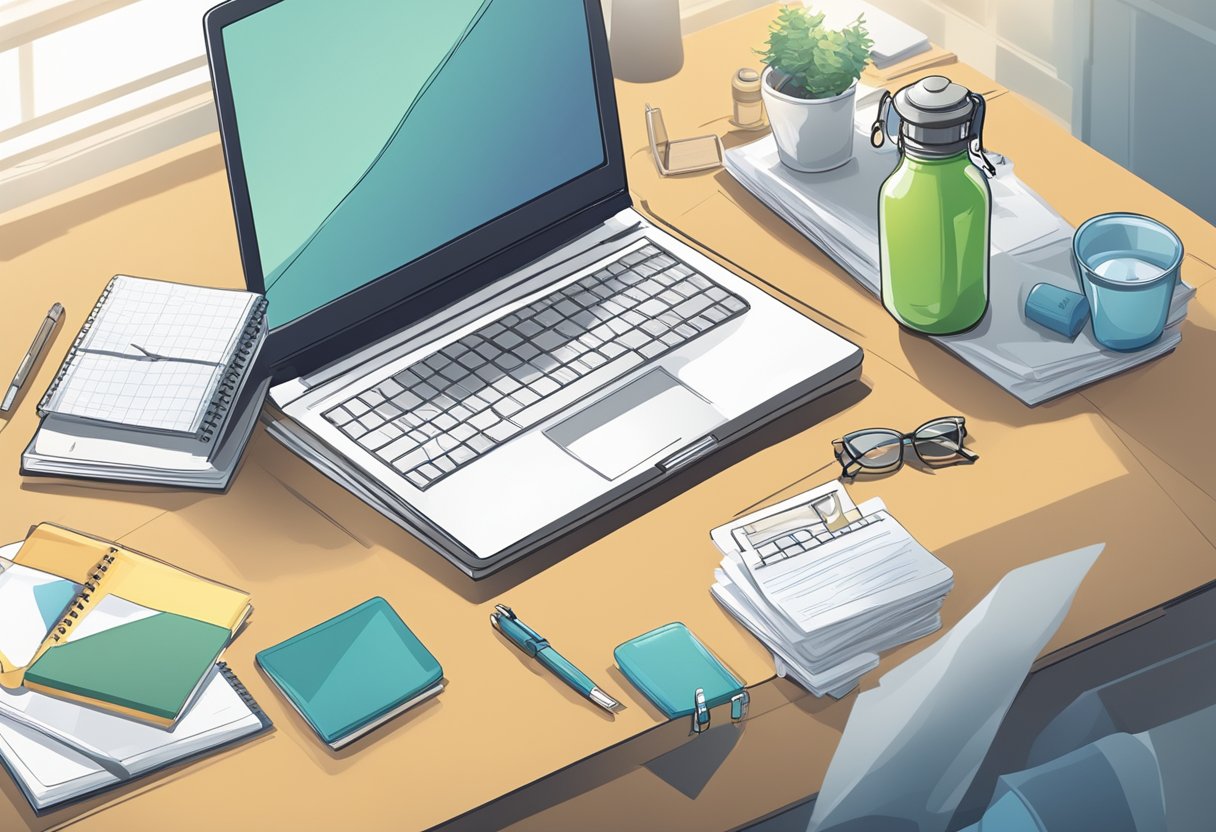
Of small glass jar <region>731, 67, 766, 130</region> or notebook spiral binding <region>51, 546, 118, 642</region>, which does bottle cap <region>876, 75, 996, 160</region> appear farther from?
notebook spiral binding <region>51, 546, 118, 642</region>

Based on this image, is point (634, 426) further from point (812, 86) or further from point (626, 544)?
point (812, 86)

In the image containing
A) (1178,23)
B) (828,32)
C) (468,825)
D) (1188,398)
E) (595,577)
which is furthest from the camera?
(1178,23)

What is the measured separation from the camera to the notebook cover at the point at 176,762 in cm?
105

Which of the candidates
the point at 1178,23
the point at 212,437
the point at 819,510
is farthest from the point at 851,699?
the point at 1178,23

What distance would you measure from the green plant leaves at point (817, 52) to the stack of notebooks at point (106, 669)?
0.78 metres

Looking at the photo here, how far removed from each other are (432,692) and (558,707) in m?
0.10

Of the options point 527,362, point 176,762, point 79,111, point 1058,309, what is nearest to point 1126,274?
point 1058,309

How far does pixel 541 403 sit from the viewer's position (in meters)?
1.28

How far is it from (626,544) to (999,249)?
1.67 feet

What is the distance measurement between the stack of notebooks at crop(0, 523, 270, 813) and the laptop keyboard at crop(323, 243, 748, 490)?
0.65 ft

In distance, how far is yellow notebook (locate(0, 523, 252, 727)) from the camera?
3.58 ft

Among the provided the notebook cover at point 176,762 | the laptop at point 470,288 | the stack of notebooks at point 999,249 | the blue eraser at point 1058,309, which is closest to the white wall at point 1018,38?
the stack of notebooks at point 999,249

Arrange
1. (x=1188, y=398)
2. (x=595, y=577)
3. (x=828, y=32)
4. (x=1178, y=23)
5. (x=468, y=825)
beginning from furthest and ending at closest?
(x=1178, y=23) < (x=828, y=32) < (x=1188, y=398) < (x=595, y=577) < (x=468, y=825)

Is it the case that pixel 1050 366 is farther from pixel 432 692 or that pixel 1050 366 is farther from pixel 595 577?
pixel 432 692
